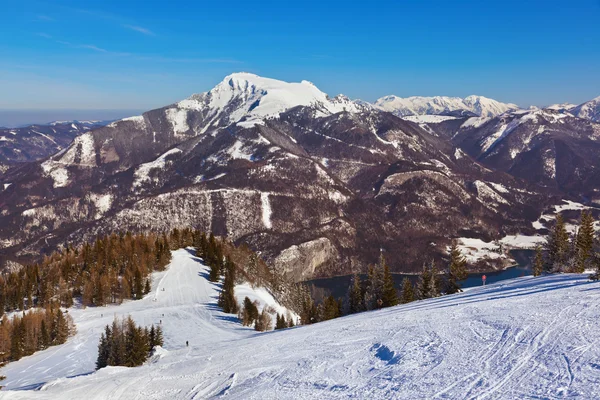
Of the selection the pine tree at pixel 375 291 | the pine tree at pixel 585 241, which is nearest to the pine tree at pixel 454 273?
the pine tree at pixel 375 291

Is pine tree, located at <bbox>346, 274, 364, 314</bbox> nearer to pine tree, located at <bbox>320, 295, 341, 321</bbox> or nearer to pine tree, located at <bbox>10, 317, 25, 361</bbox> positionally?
pine tree, located at <bbox>320, 295, 341, 321</bbox>

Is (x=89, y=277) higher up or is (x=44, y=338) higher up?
(x=89, y=277)

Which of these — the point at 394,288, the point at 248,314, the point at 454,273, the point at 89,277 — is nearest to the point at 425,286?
the point at 394,288

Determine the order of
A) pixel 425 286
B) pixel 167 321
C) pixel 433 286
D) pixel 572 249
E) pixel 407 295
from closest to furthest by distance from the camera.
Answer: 1. pixel 572 249
2. pixel 433 286
3. pixel 425 286
4. pixel 167 321
5. pixel 407 295

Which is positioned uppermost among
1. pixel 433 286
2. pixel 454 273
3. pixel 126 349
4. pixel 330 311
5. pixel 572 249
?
pixel 572 249

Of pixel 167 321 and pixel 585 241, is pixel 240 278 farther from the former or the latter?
pixel 585 241

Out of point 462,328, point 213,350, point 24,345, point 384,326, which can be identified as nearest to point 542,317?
point 462,328

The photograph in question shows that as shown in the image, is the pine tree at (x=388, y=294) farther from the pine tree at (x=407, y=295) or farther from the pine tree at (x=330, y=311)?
the pine tree at (x=330, y=311)

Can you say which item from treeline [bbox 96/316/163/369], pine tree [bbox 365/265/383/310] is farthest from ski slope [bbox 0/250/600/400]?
pine tree [bbox 365/265/383/310]

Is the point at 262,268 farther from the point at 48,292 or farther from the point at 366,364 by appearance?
the point at 366,364
